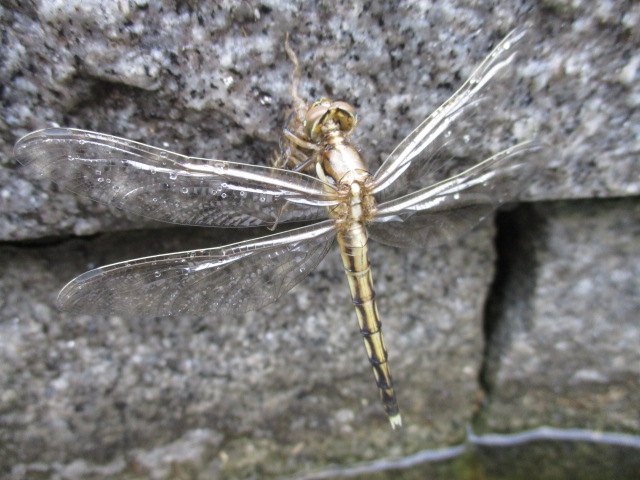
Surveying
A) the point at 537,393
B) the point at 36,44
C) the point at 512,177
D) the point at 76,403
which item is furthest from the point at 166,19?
the point at 537,393

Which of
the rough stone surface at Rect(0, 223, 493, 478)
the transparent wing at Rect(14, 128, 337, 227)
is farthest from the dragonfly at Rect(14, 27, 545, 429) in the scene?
the rough stone surface at Rect(0, 223, 493, 478)

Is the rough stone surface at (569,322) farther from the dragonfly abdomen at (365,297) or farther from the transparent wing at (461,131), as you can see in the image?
the dragonfly abdomen at (365,297)

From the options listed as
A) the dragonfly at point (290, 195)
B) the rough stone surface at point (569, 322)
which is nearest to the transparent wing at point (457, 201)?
the dragonfly at point (290, 195)

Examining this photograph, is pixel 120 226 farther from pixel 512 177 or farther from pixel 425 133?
pixel 512 177

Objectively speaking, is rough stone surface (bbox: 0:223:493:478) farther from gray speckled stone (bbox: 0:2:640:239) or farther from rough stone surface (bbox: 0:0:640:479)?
gray speckled stone (bbox: 0:2:640:239)

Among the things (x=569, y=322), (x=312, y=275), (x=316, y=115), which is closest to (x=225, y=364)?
(x=312, y=275)
